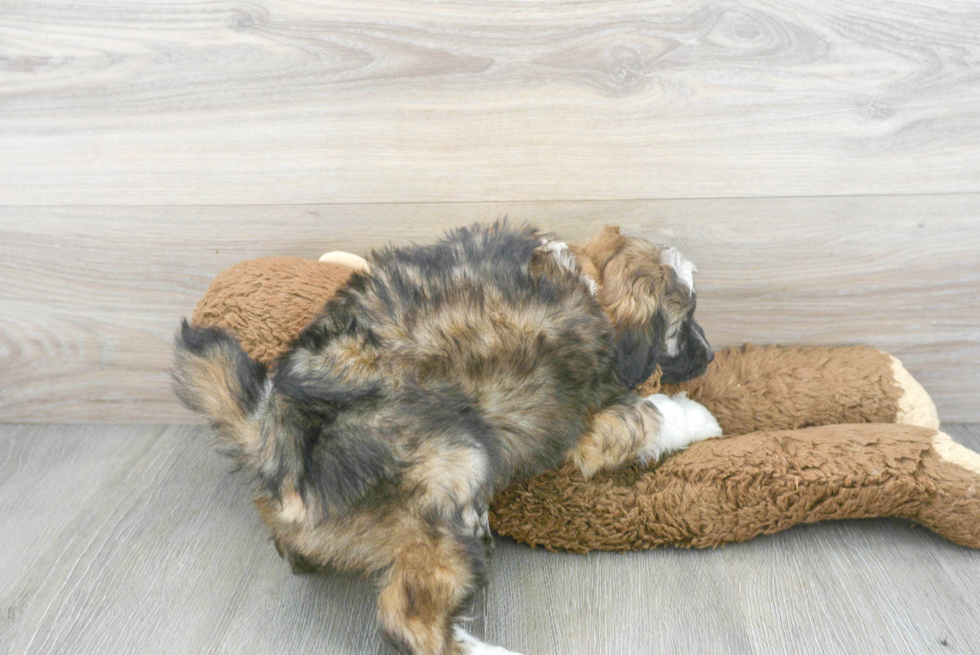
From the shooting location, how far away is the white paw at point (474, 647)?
129 centimetres

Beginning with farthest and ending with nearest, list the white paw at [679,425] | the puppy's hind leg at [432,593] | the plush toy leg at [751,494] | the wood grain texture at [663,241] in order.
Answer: the wood grain texture at [663,241] → the white paw at [679,425] → the plush toy leg at [751,494] → the puppy's hind leg at [432,593]

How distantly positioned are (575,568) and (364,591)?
0.43 metres

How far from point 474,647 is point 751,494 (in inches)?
25.4

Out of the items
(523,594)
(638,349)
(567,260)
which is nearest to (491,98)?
(567,260)

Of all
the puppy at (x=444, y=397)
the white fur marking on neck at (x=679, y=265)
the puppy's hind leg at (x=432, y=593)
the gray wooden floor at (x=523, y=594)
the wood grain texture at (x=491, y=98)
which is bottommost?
the gray wooden floor at (x=523, y=594)

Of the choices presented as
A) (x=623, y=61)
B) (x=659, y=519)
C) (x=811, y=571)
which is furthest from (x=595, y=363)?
(x=623, y=61)

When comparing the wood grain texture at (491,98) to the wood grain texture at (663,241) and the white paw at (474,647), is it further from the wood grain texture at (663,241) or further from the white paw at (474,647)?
the white paw at (474,647)

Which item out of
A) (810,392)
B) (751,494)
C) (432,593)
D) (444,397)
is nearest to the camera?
(432,593)

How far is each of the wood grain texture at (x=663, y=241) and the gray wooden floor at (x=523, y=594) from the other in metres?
0.52

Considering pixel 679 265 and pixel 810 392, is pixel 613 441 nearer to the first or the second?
pixel 679 265

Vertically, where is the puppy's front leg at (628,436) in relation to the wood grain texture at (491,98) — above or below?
below

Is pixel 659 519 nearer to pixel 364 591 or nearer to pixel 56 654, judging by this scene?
pixel 364 591

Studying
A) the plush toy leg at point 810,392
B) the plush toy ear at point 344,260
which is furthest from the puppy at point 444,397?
the plush toy ear at point 344,260

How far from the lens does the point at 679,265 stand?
1671mm
